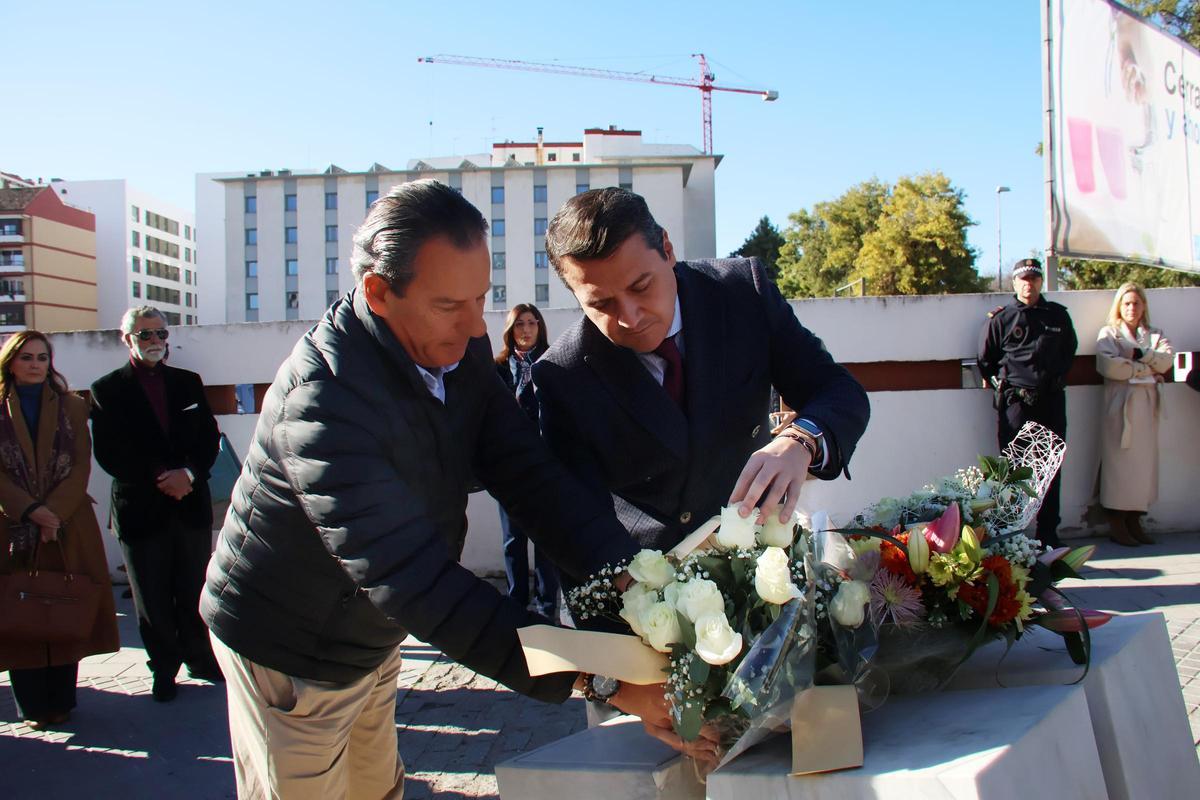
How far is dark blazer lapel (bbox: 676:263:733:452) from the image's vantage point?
2088 millimetres

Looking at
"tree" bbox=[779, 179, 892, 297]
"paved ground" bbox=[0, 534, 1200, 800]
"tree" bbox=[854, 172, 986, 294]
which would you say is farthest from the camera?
"tree" bbox=[779, 179, 892, 297]

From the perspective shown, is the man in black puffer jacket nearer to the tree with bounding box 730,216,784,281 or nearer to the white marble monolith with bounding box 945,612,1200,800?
the white marble monolith with bounding box 945,612,1200,800

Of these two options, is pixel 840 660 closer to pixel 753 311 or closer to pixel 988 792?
pixel 988 792

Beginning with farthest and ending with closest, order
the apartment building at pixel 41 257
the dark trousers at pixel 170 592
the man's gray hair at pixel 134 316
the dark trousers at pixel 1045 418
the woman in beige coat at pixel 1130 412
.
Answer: the apartment building at pixel 41 257 < the woman in beige coat at pixel 1130 412 < the dark trousers at pixel 1045 418 < the man's gray hair at pixel 134 316 < the dark trousers at pixel 170 592

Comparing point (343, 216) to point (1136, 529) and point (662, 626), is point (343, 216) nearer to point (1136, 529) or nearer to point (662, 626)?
point (1136, 529)

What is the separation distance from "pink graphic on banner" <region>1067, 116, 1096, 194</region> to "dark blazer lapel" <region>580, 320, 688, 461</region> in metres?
6.66

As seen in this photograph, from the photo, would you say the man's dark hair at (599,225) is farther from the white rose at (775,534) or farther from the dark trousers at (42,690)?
the dark trousers at (42,690)

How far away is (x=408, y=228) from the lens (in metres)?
1.68

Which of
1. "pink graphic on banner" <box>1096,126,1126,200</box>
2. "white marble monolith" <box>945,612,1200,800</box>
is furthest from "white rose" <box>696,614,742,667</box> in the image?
"pink graphic on banner" <box>1096,126,1126,200</box>

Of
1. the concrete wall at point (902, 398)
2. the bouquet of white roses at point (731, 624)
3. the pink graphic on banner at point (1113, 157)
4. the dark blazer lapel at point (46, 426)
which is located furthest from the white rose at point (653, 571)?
the pink graphic on banner at point (1113, 157)

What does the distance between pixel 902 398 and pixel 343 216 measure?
77018 mm

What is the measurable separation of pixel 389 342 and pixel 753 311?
0.93m

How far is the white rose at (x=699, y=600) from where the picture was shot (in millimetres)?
1391

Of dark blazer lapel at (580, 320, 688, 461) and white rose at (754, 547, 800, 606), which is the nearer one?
white rose at (754, 547, 800, 606)
